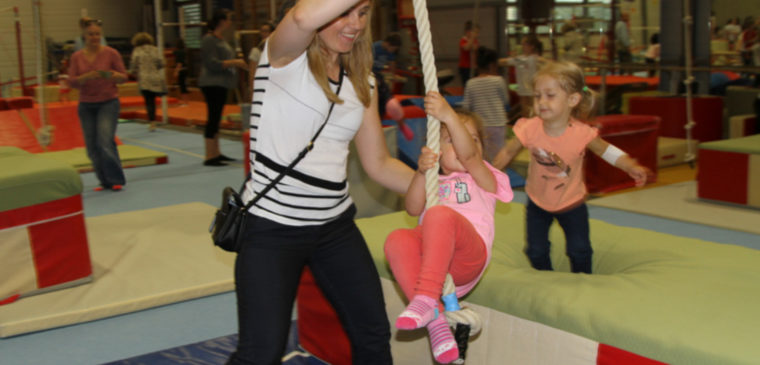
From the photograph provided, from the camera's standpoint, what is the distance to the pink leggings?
1.88 meters

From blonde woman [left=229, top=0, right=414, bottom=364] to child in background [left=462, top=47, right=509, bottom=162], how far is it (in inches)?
152

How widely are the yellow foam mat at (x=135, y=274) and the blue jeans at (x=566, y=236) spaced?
173cm

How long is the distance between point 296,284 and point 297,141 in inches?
13.7

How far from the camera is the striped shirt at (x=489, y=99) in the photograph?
5672mm

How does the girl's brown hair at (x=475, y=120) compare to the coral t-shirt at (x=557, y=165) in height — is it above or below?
above

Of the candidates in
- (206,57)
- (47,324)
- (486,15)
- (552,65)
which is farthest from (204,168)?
(486,15)

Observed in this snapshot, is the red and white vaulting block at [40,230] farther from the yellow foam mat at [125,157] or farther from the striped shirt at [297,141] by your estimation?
the yellow foam mat at [125,157]

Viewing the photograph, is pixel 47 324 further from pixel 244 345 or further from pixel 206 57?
pixel 206 57

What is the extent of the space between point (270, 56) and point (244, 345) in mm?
669

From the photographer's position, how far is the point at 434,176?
1850 mm

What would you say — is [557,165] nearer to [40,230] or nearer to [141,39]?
[40,230]

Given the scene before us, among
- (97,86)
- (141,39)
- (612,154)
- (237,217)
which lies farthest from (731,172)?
(141,39)

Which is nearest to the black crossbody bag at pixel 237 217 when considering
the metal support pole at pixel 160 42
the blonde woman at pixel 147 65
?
the blonde woman at pixel 147 65

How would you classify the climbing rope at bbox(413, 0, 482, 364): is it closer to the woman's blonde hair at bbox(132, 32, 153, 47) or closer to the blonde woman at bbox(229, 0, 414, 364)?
the blonde woman at bbox(229, 0, 414, 364)
